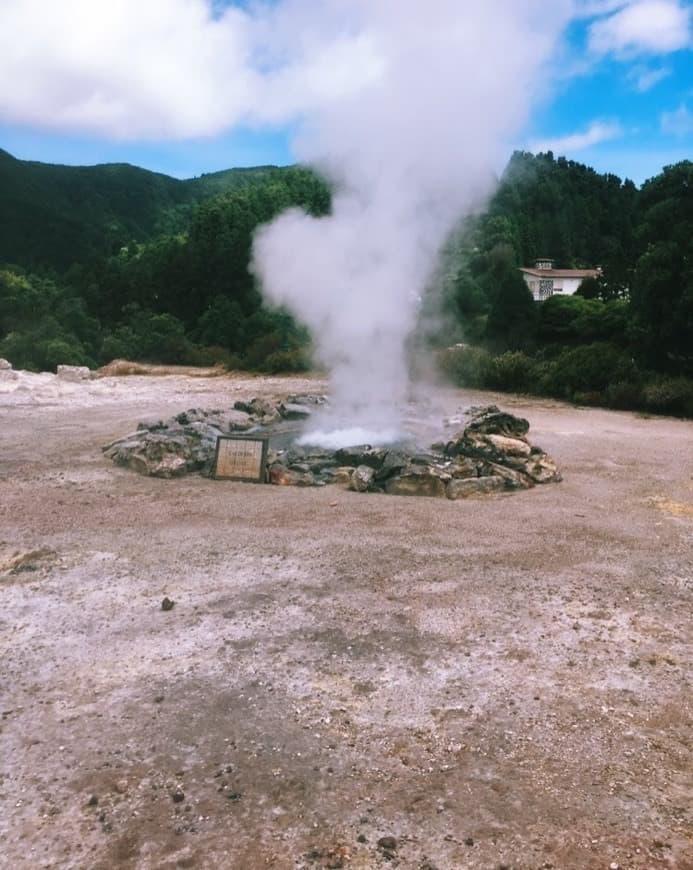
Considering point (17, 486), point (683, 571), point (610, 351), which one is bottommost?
point (17, 486)

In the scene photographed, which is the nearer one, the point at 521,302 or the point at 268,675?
the point at 268,675

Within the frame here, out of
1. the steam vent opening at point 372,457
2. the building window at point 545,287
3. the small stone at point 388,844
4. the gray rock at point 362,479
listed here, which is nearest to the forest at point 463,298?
the building window at point 545,287

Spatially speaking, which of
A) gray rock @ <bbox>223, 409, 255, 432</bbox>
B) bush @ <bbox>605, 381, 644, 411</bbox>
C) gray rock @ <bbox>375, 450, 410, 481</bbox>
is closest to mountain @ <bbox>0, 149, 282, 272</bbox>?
bush @ <bbox>605, 381, 644, 411</bbox>

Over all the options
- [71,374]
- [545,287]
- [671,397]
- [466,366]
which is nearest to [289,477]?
[671,397]

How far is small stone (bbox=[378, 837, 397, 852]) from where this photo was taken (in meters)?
3.49

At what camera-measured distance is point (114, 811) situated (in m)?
3.74

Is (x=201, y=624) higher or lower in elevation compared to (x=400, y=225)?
lower

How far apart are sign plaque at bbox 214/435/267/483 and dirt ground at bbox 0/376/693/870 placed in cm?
107

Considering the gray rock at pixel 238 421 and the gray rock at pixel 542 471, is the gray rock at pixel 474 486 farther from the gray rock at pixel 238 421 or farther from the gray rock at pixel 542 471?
the gray rock at pixel 238 421

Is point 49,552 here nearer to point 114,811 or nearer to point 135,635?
point 135,635

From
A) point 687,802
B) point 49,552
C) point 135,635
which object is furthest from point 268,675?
point 49,552

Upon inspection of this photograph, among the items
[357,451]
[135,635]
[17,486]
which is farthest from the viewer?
[357,451]

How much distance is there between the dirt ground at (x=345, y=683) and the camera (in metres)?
3.61

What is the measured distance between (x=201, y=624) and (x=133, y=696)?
108cm
